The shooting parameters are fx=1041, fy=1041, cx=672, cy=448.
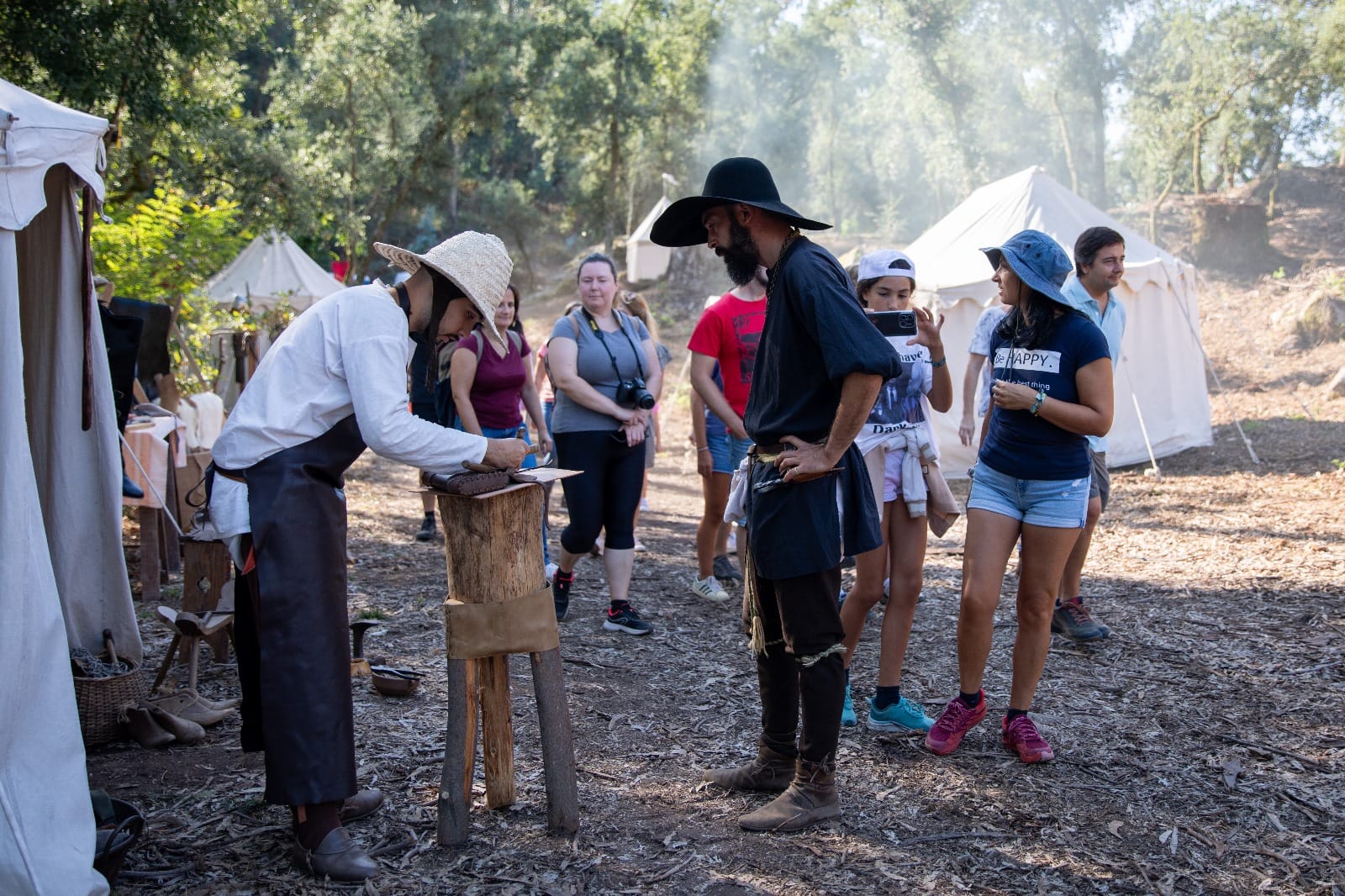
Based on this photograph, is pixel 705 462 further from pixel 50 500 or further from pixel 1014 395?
pixel 50 500

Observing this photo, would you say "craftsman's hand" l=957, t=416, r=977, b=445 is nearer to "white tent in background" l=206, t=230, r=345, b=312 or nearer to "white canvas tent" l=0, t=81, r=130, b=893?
"white canvas tent" l=0, t=81, r=130, b=893

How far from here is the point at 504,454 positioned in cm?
301

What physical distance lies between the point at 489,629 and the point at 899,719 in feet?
6.01

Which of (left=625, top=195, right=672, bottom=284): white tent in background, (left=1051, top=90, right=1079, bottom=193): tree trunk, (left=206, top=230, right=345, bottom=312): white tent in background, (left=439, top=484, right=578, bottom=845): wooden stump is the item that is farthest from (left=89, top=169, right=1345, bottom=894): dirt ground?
(left=1051, top=90, right=1079, bottom=193): tree trunk

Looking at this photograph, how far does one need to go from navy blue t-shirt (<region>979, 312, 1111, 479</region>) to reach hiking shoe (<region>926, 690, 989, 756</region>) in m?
0.91

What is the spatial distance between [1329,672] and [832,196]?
1434 inches

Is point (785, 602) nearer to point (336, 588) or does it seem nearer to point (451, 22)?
point (336, 588)

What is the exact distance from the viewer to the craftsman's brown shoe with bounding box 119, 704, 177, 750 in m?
3.94

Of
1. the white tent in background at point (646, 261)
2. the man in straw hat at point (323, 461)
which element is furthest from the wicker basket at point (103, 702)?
the white tent in background at point (646, 261)

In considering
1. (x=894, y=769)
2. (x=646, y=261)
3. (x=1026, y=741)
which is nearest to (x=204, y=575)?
(x=894, y=769)

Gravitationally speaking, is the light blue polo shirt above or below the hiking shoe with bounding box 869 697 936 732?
above

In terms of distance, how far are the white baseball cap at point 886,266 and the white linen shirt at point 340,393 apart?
1972mm

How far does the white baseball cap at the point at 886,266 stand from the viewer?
13.6 ft

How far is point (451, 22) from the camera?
2442 cm
